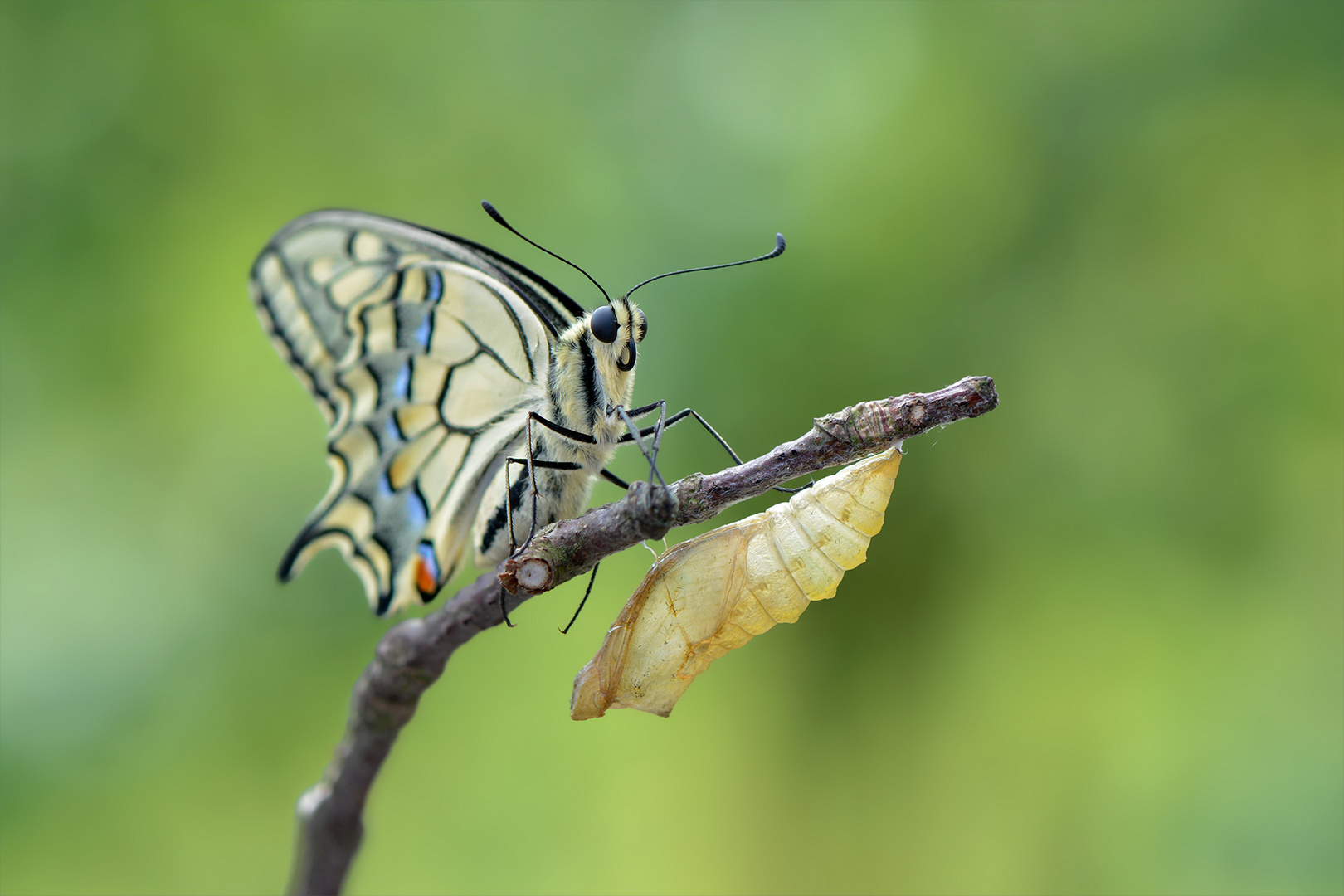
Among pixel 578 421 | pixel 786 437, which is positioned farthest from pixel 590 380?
pixel 786 437

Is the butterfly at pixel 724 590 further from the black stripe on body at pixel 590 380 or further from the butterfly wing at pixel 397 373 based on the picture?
the butterfly wing at pixel 397 373

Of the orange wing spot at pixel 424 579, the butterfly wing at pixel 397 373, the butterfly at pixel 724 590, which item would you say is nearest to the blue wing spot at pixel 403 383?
the butterfly wing at pixel 397 373

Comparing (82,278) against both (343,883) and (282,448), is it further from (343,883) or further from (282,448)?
(343,883)

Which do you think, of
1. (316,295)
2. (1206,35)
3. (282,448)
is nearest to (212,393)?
(282,448)

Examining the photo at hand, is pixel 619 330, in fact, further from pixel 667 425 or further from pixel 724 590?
pixel 724 590

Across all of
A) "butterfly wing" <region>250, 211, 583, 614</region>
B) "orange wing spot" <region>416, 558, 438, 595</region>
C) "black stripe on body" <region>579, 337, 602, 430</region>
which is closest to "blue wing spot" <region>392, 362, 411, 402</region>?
"butterfly wing" <region>250, 211, 583, 614</region>

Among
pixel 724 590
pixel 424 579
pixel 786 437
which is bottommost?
pixel 724 590
